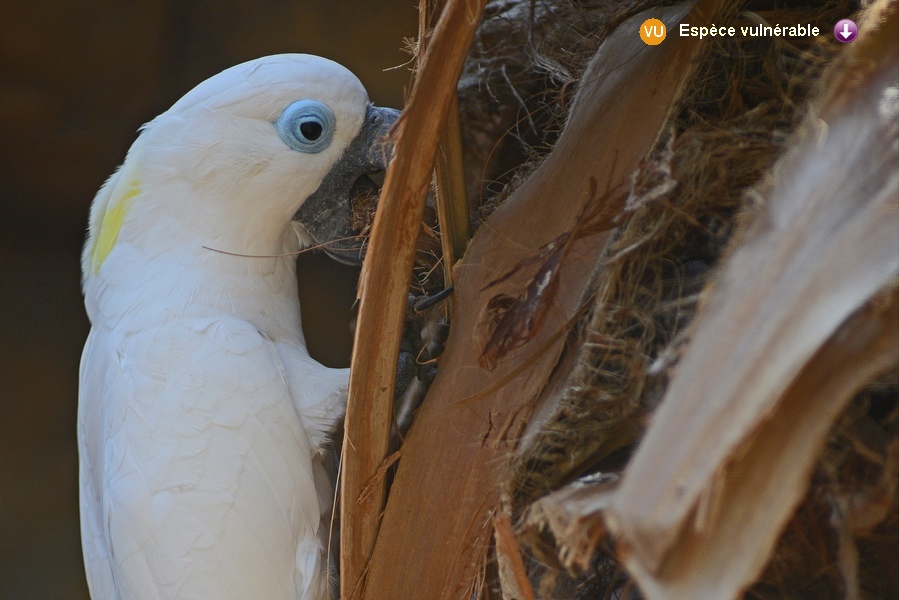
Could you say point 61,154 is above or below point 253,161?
below

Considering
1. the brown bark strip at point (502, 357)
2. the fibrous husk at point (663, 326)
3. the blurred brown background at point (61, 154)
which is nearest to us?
the fibrous husk at point (663, 326)

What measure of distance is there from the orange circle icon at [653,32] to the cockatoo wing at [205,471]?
593mm

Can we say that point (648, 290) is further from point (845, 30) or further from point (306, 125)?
point (306, 125)

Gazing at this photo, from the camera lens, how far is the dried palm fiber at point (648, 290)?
23.1 inches

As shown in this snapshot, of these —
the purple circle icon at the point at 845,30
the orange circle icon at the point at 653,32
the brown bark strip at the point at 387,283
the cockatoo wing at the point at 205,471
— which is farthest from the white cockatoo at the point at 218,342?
the purple circle icon at the point at 845,30

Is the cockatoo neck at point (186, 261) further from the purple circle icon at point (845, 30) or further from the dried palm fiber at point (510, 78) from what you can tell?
the purple circle icon at point (845, 30)

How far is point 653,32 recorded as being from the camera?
0.72m

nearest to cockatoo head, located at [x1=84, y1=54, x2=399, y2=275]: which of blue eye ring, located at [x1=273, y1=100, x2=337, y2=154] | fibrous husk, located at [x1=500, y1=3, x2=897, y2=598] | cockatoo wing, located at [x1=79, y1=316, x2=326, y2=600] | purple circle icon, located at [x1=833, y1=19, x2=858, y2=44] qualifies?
blue eye ring, located at [x1=273, y1=100, x2=337, y2=154]

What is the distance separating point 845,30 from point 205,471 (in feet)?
2.69

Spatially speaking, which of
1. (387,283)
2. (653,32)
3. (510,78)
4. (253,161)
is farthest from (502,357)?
(510,78)

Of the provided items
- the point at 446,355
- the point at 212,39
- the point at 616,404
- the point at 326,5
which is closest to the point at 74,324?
the point at 212,39

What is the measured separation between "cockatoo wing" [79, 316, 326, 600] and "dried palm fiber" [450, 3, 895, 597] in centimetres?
36

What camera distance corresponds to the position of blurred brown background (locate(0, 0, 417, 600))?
55.0 inches

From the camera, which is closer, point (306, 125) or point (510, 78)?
point (306, 125)
